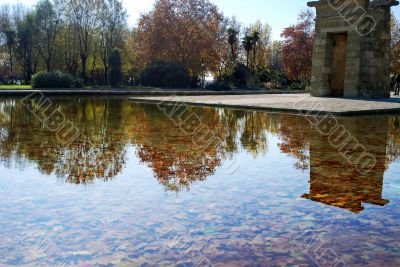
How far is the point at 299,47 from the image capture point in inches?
1906

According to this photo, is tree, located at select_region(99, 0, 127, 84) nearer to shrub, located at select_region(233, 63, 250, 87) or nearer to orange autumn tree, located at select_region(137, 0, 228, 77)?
orange autumn tree, located at select_region(137, 0, 228, 77)

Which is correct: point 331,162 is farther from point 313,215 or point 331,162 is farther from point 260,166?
point 313,215

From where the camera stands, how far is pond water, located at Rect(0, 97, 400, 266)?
310cm

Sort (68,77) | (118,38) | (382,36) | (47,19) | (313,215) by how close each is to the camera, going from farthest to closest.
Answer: (118,38) < (47,19) < (68,77) < (382,36) < (313,215)

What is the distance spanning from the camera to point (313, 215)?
3934 millimetres

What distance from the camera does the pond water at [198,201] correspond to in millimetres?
3096

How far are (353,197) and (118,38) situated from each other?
55.4 metres

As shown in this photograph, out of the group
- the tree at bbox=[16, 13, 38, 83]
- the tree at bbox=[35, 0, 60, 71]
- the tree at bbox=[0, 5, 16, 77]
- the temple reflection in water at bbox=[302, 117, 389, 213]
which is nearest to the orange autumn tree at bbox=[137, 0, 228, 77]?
the tree at bbox=[35, 0, 60, 71]

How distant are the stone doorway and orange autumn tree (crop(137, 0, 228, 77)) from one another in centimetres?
2330

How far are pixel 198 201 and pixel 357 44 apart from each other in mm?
19838

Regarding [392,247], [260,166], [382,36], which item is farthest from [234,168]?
[382,36]

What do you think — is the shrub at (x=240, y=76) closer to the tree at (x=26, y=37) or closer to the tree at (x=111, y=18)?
the tree at (x=111, y=18)

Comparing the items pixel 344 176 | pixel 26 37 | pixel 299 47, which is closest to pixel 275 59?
pixel 299 47

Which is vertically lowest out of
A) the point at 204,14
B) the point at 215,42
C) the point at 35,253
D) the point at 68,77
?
the point at 35,253
